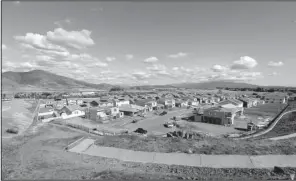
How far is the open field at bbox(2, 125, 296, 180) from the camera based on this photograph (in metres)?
11.0

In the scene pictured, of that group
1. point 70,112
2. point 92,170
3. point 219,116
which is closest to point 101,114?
point 70,112

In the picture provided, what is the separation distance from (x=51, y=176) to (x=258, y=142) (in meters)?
17.9

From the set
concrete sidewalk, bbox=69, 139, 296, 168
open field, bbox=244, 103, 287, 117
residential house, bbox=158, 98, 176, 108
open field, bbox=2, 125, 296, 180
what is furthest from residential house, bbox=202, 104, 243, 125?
open field, bbox=2, 125, 296, 180

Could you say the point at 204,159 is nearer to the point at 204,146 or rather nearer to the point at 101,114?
the point at 204,146

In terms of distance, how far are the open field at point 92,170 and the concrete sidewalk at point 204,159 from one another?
2.62 feet

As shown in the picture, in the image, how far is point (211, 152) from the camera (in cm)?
1484

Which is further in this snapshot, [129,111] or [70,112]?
[129,111]

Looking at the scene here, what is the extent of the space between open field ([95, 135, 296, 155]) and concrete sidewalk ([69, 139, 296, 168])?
666 mm

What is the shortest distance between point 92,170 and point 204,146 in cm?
1002

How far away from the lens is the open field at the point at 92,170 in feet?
36.2

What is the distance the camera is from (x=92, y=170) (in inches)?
471

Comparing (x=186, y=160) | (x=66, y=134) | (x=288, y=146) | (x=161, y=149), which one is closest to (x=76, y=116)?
(x=66, y=134)

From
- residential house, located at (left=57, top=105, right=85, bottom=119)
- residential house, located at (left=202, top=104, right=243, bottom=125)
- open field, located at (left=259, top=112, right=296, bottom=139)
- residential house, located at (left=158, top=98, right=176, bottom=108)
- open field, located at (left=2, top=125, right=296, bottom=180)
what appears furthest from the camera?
residential house, located at (left=158, top=98, right=176, bottom=108)

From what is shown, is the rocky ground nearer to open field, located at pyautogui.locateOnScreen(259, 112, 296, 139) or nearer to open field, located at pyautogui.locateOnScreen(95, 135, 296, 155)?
open field, located at pyautogui.locateOnScreen(95, 135, 296, 155)
